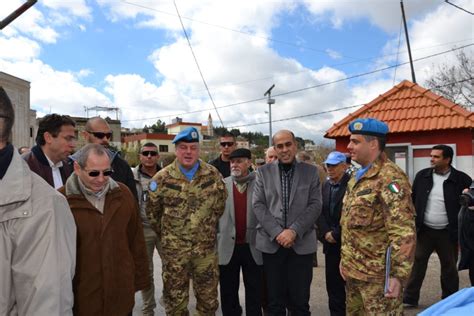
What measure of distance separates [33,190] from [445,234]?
4.64 m

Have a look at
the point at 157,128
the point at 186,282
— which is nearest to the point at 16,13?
the point at 186,282

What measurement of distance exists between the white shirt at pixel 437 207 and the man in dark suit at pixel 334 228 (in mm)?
1226

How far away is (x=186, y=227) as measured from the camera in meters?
3.57

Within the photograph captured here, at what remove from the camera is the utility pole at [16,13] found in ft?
26.4

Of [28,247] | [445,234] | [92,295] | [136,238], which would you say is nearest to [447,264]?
[445,234]

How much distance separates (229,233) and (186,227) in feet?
2.14

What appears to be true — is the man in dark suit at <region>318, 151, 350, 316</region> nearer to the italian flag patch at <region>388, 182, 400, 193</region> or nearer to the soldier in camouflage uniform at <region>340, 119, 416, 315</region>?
the soldier in camouflage uniform at <region>340, 119, 416, 315</region>

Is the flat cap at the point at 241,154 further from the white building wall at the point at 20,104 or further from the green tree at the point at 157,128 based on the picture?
the green tree at the point at 157,128

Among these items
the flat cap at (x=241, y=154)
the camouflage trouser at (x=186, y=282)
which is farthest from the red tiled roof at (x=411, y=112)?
the camouflage trouser at (x=186, y=282)

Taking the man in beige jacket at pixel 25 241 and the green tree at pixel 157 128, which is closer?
the man in beige jacket at pixel 25 241

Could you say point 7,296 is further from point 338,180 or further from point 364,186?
point 338,180

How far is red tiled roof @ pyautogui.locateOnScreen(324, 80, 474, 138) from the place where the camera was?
6863 mm

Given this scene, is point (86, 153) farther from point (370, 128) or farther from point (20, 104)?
point (20, 104)

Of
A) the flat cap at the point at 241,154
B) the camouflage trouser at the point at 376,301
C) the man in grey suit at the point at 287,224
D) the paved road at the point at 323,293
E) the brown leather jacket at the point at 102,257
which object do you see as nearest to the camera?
the brown leather jacket at the point at 102,257
